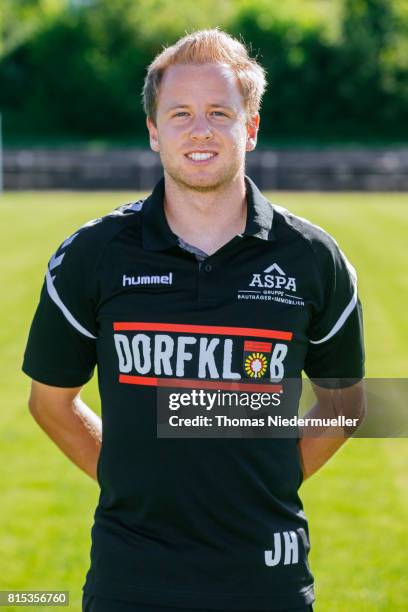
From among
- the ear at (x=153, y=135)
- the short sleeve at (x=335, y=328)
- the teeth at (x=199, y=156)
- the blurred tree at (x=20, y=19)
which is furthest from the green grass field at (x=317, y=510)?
the blurred tree at (x=20, y=19)

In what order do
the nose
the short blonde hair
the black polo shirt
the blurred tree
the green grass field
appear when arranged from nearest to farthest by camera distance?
→ the black polo shirt < the nose < the short blonde hair < the green grass field < the blurred tree

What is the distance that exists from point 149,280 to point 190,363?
0.25 meters

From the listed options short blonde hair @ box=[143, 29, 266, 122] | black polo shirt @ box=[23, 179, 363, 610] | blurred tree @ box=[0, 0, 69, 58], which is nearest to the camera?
black polo shirt @ box=[23, 179, 363, 610]

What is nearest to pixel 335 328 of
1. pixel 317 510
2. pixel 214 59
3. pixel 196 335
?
pixel 196 335

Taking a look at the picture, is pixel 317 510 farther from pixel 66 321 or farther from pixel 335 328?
pixel 66 321

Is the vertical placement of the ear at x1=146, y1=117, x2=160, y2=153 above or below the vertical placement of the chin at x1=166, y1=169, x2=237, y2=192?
above

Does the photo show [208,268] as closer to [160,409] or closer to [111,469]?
[160,409]

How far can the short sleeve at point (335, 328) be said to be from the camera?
2900mm

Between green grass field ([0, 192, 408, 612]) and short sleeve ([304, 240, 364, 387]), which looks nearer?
short sleeve ([304, 240, 364, 387])

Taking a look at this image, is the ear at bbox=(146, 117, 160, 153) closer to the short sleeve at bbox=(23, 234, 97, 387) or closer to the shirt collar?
the shirt collar

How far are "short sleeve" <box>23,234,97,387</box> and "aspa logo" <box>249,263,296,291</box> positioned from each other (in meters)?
0.44

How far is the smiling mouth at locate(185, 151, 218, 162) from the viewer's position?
2783 millimetres

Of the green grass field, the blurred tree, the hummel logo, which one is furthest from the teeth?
the blurred tree

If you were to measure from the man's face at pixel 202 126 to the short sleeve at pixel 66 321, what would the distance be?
35cm
